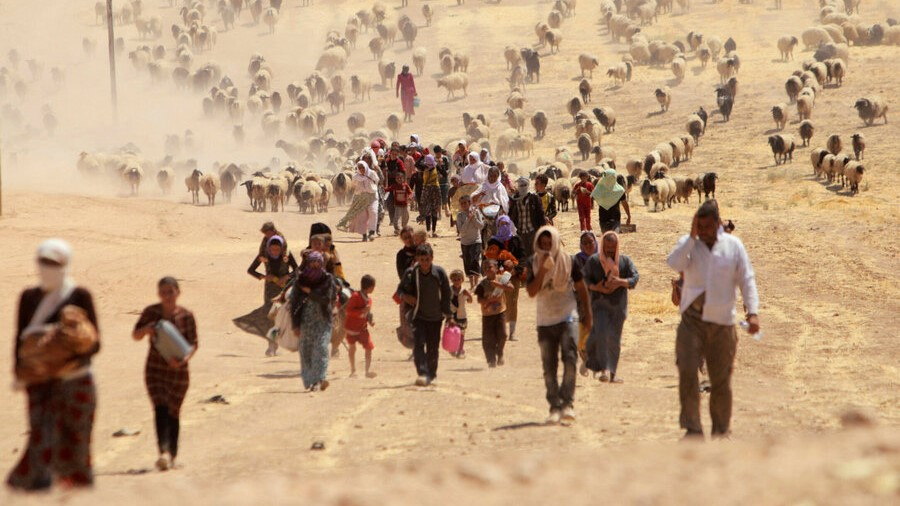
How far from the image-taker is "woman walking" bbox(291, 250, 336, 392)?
35.7 feet

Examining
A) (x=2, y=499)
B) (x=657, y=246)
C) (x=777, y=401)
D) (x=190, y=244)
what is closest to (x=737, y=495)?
(x=2, y=499)

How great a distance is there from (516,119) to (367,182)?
71.6 ft

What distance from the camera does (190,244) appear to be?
22.2 m

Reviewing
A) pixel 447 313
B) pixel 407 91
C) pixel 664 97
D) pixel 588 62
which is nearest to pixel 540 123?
pixel 664 97

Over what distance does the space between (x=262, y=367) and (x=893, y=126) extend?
27.0m

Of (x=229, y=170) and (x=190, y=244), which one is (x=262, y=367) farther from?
(x=229, y=170)

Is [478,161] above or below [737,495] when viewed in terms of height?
above

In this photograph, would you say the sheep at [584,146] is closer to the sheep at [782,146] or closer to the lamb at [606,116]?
the lamb at [606,116]

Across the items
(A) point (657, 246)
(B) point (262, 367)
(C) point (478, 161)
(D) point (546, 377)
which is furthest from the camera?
(A) point (657, 246)

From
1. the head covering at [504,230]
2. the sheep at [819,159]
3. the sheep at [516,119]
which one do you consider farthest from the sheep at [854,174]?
the sheep at [516,119]

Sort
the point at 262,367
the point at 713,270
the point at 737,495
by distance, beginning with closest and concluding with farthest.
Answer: the point at 737,495 < the point at 713,270 < the point at 262,367

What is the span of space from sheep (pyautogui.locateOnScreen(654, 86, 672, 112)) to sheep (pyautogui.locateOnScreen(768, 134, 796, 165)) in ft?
30.6

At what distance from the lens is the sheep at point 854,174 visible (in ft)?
89.8

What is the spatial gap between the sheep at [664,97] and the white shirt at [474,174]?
2356 cm
